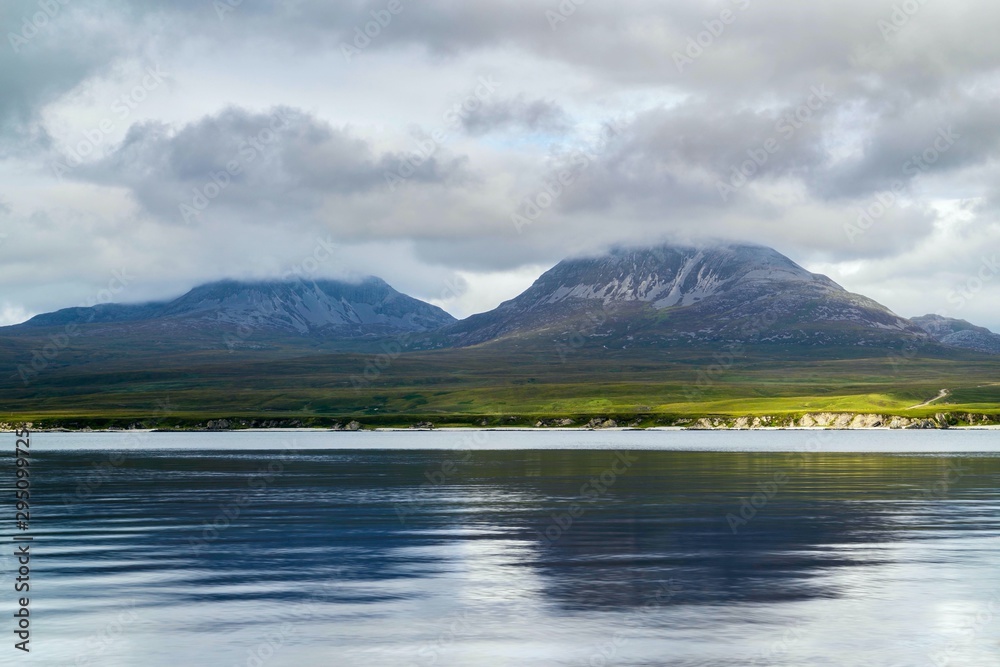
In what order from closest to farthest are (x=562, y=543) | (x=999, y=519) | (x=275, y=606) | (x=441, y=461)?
1. (x=275, y=606)
2. (x=562, y=543)
3. (x=999, y=519)
4. (x=441, y=461)

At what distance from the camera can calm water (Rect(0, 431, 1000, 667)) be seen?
84.1 ft

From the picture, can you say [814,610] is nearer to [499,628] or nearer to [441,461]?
[499,628]

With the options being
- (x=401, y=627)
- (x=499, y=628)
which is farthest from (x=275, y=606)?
(x=499, y=628)

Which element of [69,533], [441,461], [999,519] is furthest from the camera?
[441,461]

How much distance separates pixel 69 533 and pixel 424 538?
1595cm

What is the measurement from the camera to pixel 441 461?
108000mm

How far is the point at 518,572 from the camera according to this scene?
36156mm

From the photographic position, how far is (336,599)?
31.4m

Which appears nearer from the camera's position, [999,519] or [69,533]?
[69,533]

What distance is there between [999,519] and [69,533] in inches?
1676

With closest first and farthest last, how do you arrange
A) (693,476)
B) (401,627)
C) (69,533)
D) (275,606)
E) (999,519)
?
(401,627)
(275,606)
(69,533)
(999,519)
(693,476)

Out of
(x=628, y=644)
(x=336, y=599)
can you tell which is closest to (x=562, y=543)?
(x=336, y=599)

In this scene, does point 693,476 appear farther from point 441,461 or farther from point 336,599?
point 336,599

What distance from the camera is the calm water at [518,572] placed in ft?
84.1
